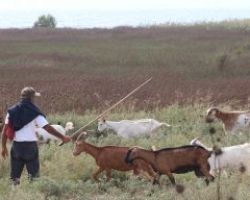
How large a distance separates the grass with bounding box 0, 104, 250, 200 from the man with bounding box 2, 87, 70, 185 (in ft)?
0.73

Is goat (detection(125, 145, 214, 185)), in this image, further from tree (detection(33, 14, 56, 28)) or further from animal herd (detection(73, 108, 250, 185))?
tree (detection(33, 14, 56, 28))

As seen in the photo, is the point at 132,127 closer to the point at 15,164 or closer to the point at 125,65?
the point at 15,164

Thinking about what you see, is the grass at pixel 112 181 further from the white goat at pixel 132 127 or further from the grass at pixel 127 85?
the white goat at pixel 132 127

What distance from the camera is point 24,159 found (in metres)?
9.63

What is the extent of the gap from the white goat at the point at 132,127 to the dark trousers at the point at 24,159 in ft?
16.3

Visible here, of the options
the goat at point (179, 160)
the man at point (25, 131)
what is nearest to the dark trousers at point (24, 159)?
the man at point (25, 131)

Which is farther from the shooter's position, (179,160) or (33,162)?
(179,160)

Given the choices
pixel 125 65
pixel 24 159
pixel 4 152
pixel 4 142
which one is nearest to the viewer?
pixel 24 159

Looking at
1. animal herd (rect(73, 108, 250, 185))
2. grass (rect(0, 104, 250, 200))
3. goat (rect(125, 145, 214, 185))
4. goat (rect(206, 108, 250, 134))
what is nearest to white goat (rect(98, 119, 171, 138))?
grass (rect(0, 104, 250, 200))

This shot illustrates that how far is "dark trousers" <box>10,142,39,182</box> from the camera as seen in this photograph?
9555 millimetres

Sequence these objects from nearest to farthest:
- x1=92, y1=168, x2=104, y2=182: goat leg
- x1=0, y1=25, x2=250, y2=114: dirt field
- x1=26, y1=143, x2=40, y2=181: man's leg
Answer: x1=26, y1=143, x2=40, y2=181: man's leg < x1=92, y1=168, x2=104, y2=182: goat leg < x1=0, y1=25, x2=250, y2=114: dirt field

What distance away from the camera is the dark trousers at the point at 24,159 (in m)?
9.55

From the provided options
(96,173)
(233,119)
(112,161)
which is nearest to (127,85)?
(233,119)

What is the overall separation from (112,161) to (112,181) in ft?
1.08
